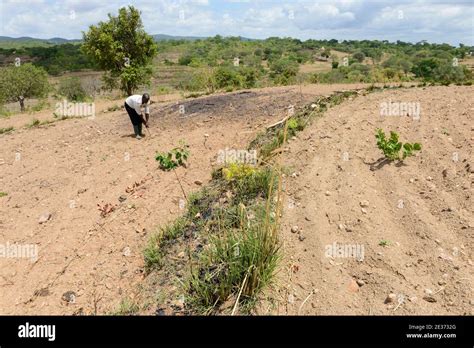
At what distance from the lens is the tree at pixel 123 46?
14266mm

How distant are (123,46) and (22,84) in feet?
41.2

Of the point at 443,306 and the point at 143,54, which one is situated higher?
the point at 143,54

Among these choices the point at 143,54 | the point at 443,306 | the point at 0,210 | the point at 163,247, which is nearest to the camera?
the point at 443,306

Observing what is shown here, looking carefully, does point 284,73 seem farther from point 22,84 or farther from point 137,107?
point 22,84

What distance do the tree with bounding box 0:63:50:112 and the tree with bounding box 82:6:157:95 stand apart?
10804mm

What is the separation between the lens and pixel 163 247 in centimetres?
371

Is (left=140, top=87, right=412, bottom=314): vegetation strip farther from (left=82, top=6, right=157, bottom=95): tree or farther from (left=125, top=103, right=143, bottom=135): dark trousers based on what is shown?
(left=82, top=6, right=157, bottom=95): tree

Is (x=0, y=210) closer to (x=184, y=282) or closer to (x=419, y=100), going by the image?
(x=184, y=282)

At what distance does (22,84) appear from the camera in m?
23.5

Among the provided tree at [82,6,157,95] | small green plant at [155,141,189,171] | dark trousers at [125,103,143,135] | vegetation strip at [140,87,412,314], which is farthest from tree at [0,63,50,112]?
vegetation strip at [140,87,412,314]

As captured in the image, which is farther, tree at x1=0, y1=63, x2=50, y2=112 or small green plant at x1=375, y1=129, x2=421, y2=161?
tree at x1=0, y1=63, x2=50, y2=112

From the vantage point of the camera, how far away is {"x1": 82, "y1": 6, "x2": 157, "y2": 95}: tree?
1427 centimetres

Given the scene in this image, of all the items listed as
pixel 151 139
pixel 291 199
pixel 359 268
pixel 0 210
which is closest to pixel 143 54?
pixel 151 139
